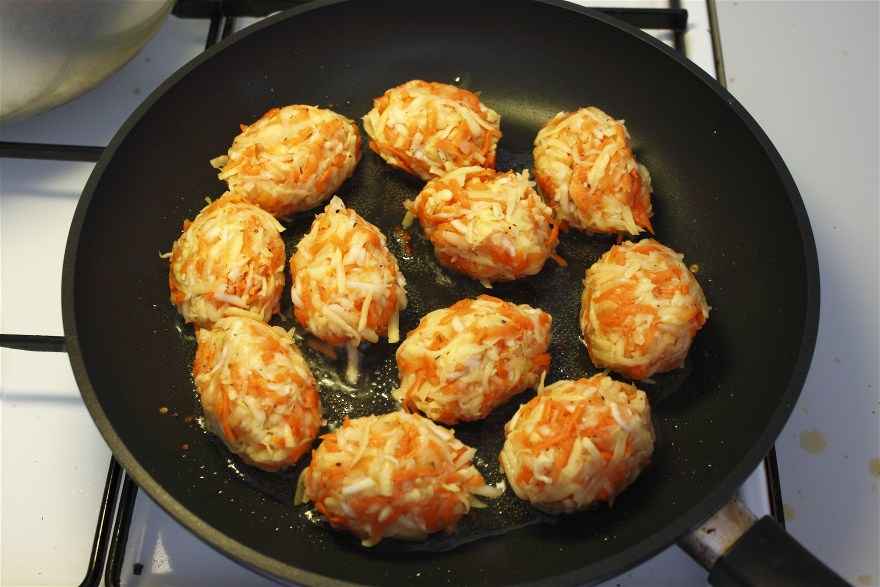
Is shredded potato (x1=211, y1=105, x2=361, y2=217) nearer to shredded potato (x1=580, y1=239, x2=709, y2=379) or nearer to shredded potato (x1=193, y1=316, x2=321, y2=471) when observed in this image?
shredded potato (x1=193, y1=316, x2=321, y2=471)

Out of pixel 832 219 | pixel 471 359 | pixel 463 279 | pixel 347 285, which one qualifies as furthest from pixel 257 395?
pixel 832 219

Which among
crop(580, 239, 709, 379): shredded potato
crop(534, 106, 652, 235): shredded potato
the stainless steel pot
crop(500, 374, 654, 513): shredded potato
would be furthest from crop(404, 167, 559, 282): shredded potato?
the stainless steel pot

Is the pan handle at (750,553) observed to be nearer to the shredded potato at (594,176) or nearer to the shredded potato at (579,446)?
the shredded potato at (579,446)

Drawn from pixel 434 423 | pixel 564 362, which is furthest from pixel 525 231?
pixel 434 423

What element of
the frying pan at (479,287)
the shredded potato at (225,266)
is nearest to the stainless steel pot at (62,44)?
the frying pan at (479,287)

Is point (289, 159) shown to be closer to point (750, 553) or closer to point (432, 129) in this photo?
point (432, 129)

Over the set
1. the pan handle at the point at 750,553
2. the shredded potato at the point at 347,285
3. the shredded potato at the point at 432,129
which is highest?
the shredded potato at the point at 432,129

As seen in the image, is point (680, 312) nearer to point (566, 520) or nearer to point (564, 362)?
point (564, 362)
